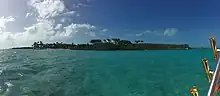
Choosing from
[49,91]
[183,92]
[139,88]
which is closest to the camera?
[49,91]

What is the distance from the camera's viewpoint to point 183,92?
21438 mm

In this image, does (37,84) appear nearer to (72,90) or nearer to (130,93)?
(72,90)

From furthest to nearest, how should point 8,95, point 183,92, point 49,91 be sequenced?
point 183,92 → point 49,91 → point 8,95

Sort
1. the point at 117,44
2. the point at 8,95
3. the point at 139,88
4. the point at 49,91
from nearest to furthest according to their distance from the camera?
the point at 8,95 → the point at 49,91 → the point at 139,88 → the point at 117,44

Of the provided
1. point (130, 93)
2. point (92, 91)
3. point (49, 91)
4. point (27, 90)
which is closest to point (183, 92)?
point (130, 93)

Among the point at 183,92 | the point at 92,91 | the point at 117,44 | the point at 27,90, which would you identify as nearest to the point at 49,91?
the point at 27,90

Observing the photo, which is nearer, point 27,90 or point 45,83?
point 27,90

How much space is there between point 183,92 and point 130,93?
4.00 meters

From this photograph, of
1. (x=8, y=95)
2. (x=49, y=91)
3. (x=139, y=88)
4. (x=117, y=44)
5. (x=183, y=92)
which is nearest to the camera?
(x=8, y=95)

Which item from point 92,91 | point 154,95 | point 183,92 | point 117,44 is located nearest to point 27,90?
point 92,91

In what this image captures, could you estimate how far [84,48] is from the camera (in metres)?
176

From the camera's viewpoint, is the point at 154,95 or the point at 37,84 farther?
the point at 37,84

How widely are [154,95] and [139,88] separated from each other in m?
2.75

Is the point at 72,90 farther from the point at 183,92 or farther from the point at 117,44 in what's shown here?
the point at 117,44
